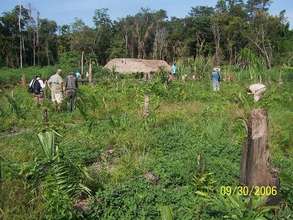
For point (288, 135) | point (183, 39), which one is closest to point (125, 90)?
point (288, 135)

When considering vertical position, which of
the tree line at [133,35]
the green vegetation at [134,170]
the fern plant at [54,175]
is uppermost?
the tree line at [133,35]

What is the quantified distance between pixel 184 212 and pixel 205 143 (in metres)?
2.90

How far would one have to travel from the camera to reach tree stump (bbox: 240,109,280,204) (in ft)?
16.8

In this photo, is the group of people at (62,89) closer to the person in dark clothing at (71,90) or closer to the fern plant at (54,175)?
the person in dark clothing at (71,90)

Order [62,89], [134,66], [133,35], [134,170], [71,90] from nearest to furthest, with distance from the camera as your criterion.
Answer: [134,170]
[71,90]
[62,89]
[134,66]
[133,35]

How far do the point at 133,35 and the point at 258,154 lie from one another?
200 feet

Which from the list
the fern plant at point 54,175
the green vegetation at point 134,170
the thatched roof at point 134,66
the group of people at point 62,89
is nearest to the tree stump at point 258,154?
the green vegetation at point 134,170

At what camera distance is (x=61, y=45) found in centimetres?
6538

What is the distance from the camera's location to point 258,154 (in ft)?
16.9
